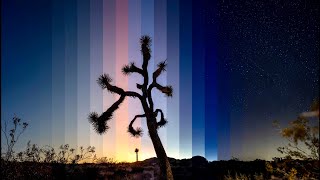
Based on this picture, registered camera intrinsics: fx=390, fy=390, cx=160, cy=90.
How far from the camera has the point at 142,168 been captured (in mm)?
16109

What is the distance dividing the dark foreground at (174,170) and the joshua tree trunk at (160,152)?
2226mm

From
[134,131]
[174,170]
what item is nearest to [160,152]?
[134,131]

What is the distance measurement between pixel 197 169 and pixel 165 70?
21.0ft

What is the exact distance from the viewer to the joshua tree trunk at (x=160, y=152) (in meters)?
13.2

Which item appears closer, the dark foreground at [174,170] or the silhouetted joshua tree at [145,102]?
the dark foreground at [174,170]

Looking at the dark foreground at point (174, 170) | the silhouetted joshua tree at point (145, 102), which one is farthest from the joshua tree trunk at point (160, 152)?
the dark foreground at point (174, 170)

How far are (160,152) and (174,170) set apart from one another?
16.6 ft

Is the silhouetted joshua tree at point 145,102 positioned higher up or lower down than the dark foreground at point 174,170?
higher up

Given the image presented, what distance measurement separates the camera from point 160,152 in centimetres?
1335

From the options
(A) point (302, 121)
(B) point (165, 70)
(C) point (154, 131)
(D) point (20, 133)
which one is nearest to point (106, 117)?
(C) point (154, 131)

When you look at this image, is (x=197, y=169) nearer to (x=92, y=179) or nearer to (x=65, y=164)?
(x=92, y=179)

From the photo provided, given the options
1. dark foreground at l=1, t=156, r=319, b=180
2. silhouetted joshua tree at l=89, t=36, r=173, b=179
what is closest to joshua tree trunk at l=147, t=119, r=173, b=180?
silhouetted joshua tree at l=89, t=36, r=173, b=179

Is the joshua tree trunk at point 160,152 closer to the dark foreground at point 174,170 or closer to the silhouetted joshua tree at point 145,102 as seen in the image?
the silhouetted joshua tree at point 145,102

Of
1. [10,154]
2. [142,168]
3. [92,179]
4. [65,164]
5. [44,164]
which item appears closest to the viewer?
[10,154]
